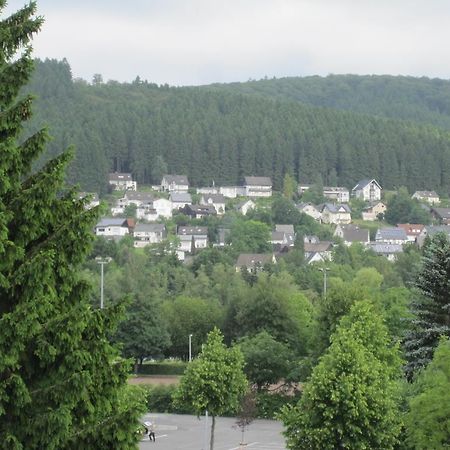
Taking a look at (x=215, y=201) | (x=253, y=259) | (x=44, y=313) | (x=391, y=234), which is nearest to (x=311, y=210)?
(x=215, y=201)

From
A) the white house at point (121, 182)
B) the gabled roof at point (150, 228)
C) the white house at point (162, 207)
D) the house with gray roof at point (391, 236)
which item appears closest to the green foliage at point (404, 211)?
the house with gray roof at point (391, 236)

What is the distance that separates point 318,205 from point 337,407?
165510mm

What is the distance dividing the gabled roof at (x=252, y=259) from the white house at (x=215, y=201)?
48940 millimetres

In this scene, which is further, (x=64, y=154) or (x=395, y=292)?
(x=395, y=292)

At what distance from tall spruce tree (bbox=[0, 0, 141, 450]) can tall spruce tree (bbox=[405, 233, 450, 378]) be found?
78.9ft

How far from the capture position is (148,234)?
162 m

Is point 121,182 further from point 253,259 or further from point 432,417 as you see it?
point 432,417

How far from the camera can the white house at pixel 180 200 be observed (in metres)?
186

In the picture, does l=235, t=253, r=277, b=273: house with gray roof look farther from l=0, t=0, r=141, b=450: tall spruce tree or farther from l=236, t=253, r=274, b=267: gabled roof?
l=0, t=0, r=141, b=450: tall spruce tree

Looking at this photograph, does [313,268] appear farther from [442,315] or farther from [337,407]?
[337,407]

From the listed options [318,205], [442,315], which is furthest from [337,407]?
[318,205]

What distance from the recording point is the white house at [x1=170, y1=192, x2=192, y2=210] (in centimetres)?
18588

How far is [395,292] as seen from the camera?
6034cm

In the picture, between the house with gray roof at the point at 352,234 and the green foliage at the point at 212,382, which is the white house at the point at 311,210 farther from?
the green foliage at the point at 212,382
